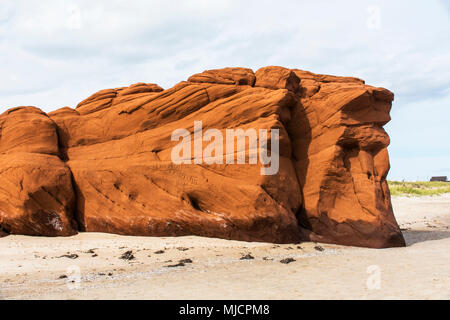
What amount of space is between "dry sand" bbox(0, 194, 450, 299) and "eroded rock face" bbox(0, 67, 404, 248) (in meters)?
0.70

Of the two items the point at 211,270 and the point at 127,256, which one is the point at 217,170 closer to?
the point at 127,256

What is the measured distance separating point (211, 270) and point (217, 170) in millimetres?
4639

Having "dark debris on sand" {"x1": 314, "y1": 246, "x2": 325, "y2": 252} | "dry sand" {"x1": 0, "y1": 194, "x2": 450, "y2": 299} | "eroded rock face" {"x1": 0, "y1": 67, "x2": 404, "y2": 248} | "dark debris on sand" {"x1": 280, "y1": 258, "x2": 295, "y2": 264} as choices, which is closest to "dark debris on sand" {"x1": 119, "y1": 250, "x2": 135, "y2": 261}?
"dry sand" {"x1": 0, "y1": 194, "x2": 450, "y2": 299}

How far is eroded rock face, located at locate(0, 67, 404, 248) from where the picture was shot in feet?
45.0

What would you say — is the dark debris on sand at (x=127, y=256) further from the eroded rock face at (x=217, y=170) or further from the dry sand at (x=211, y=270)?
the eroded rock face at (x=217, y=170)

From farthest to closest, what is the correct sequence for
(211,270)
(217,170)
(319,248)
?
(217,170)
(319,248)
(211,270)

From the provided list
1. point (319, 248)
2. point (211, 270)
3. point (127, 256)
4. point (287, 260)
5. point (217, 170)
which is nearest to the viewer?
point (211, 270)

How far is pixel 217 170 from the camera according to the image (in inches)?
555

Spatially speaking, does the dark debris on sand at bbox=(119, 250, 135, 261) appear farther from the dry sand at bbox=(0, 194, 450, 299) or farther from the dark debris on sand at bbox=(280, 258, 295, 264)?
the dark debris on sand at bbox=(280, 258, 295, 264)

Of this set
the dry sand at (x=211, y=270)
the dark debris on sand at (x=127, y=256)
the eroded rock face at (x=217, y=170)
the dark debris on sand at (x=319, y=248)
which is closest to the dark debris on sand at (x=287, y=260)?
the dry sand at (x=211, y=270)

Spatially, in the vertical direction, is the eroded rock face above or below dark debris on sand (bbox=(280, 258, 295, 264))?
above

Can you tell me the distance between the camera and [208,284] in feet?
28.5

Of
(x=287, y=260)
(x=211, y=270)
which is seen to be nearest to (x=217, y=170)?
(x=287, y=260)

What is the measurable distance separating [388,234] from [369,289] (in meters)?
5.99
